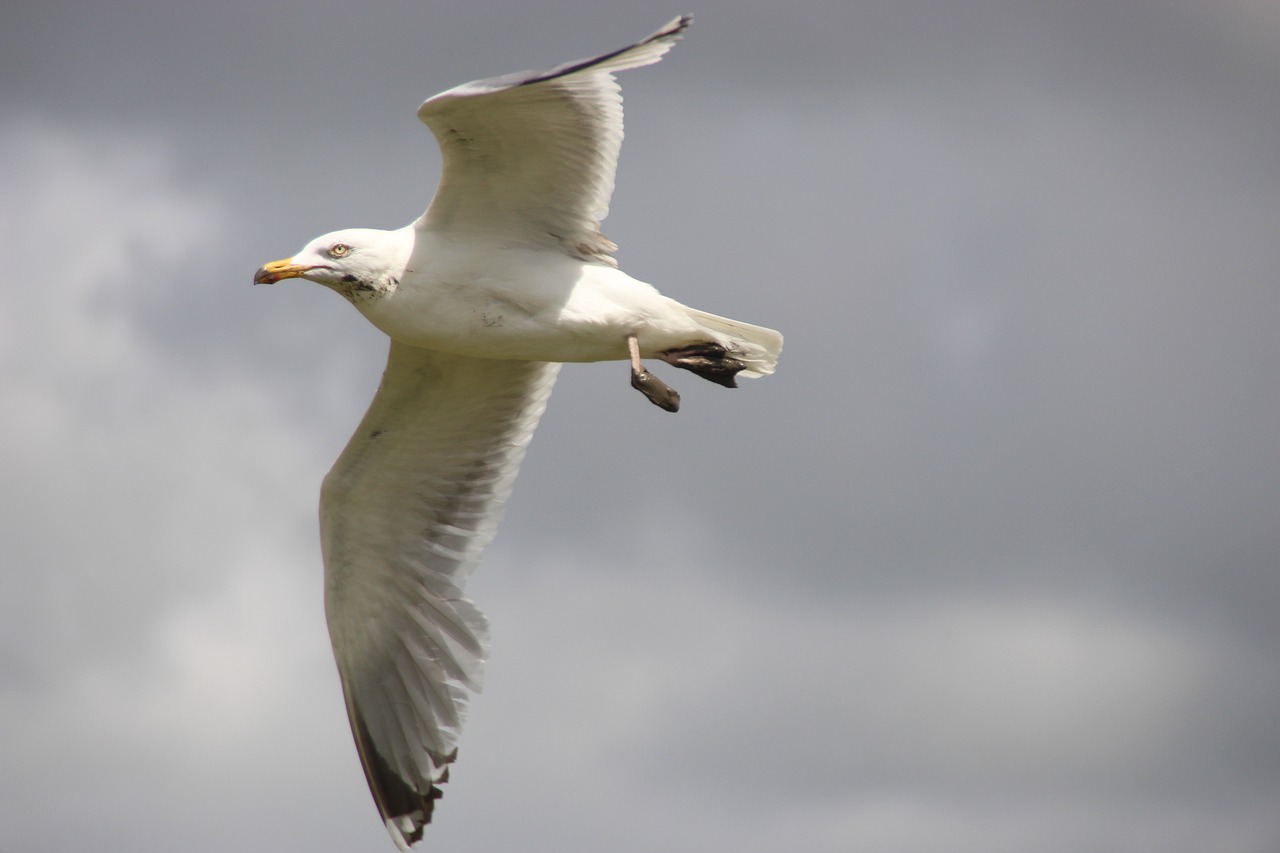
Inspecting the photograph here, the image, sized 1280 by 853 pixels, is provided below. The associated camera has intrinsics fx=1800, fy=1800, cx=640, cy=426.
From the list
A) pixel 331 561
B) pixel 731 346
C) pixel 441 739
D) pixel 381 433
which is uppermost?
pixel 731 346

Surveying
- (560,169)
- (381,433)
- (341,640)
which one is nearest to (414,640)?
(341,640)

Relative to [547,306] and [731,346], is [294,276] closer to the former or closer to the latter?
[547,306]

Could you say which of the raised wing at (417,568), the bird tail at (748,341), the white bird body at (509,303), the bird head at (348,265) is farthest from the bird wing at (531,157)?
the raised wing at (417,568)

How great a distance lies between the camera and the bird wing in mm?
10312

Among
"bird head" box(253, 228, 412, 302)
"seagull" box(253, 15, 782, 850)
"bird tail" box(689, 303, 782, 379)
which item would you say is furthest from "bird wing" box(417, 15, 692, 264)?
"bird tail" box(689, 303, 782, 379)

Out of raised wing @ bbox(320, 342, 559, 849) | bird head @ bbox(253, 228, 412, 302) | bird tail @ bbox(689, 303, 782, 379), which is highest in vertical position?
bird tail @ bbox(689, 303, 782, 379)

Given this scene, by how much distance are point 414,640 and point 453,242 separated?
11.5ft

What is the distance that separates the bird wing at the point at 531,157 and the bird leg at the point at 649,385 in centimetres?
62

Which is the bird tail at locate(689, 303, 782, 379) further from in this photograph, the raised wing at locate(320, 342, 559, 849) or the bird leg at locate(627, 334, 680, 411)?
the raised wing at locate(320, 342, 559, 849)

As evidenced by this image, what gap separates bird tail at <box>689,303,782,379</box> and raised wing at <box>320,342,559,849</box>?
175 cm

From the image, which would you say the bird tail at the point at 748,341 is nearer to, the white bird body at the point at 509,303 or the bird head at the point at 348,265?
the white bird body at the point at 509,303

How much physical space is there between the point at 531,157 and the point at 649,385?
1.62 meters

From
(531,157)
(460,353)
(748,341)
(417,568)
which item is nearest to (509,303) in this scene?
(460,353)

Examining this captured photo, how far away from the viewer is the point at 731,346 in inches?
473
